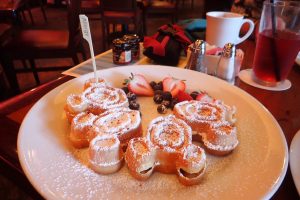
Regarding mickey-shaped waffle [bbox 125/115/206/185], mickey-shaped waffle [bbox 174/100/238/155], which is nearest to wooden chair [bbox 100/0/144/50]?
mickey-shaped waffle [bbox 174/100/238/155]

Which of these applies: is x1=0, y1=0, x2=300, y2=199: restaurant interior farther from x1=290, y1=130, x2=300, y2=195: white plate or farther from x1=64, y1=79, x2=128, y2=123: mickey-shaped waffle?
x1=64, y1=79, x2=128, y2=123: mickey-shaped waffle

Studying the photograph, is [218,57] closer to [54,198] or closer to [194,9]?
[54,198]

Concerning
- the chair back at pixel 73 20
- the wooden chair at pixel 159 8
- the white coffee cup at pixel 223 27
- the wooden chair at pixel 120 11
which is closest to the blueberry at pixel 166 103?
the white coffee cup at pixel 223 27

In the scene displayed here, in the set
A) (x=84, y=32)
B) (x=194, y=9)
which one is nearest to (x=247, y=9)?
(x=84, y=32)

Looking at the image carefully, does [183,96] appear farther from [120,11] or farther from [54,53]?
[120,11]

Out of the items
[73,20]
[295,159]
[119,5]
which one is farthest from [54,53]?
[295,159]

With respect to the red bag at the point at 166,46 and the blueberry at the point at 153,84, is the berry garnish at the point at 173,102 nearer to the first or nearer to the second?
the blueberry at the point at 153,84
